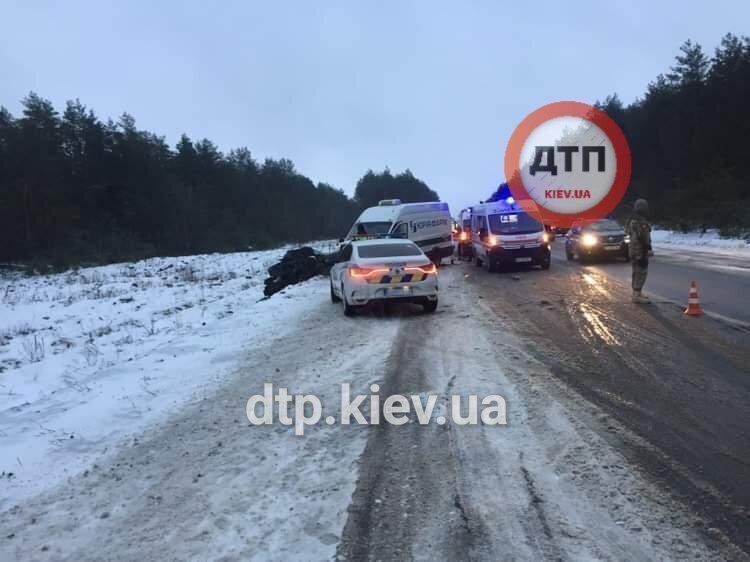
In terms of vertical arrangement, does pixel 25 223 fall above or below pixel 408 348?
above

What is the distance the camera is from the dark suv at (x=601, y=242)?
2125 centimetres

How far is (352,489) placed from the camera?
4094 mm

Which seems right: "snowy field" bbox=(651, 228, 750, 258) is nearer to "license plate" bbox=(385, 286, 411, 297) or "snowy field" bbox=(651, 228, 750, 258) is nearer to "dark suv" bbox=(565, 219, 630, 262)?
"dark suv" bbox=(565, 219, 630, 262)

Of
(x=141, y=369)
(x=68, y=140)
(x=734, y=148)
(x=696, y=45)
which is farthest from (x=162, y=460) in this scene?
(x=696, y=45)

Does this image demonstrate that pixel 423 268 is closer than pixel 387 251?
Yes

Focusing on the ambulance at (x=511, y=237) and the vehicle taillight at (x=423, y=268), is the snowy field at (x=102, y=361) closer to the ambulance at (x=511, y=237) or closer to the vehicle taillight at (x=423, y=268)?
the vehicle taillight at (x=423, y=268)

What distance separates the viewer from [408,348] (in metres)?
8.43

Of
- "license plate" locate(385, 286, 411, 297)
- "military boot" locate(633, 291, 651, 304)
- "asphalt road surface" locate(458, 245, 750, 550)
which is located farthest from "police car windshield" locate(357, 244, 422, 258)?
"military boot" locate(633, 291, 651, 304)

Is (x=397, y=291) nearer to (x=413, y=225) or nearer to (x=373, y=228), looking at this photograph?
(x=373, y=228)

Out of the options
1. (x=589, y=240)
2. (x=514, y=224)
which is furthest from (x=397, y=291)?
(x=589, y=240)

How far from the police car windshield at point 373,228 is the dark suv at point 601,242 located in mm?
7407

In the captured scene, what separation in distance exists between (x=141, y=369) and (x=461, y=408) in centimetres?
470

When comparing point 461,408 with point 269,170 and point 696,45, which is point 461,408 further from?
point 269,170

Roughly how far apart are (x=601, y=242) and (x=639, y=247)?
981cm
